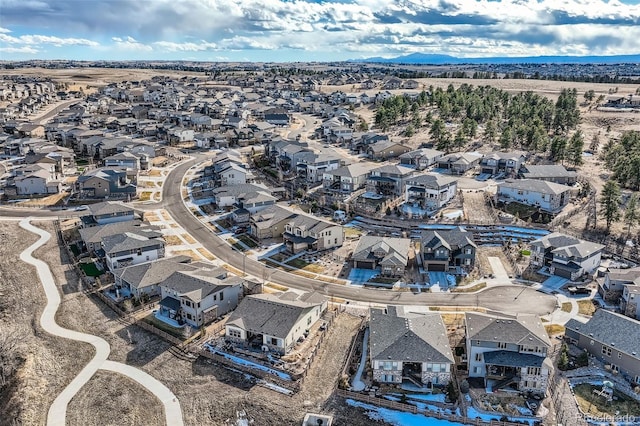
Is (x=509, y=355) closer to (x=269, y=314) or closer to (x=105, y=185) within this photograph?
(x=269, y=314)

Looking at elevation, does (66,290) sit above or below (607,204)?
below

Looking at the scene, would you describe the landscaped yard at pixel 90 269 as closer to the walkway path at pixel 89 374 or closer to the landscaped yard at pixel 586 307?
the walkway path at pixel 89 374

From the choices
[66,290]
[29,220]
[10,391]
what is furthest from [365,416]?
[29,220]

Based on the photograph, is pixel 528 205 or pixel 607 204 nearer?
pixel 607 204

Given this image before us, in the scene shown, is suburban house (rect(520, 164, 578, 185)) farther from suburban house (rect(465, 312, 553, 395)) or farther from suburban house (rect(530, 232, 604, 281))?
suburban house (rect(465, 312, 553, 395))

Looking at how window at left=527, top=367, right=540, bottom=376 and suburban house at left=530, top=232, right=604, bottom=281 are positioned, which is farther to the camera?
suburban house at left=530, top=232, right=604, bottom=281

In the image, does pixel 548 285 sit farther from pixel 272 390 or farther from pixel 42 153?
pixel 42 153

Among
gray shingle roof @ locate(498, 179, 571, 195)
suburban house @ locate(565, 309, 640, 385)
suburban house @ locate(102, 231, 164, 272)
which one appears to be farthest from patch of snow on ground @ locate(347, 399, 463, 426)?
gray shingle roof @ locate(498, 179, 571, 195)

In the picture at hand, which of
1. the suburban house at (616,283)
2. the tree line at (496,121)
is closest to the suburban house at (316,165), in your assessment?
the tree line at (496,121)
